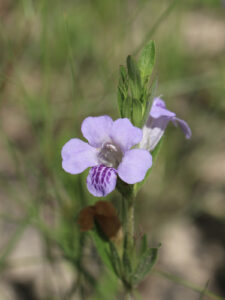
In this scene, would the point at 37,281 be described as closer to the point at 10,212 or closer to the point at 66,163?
the point at 10,212

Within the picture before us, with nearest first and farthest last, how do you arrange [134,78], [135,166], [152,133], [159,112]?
[135,166]
[134,78]
[159,112]
[152,133]

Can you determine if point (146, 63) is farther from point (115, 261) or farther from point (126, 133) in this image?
point (115, 261)

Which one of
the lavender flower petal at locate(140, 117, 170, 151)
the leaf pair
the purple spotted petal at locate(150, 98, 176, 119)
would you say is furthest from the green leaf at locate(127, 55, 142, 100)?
the lavender flower petal at locate(140, 117, 170, 151)

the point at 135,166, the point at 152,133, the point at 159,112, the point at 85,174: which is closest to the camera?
the point at 135,166

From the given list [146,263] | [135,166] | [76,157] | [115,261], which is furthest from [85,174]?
[135,166]

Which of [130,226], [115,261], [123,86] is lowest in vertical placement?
[115,261]

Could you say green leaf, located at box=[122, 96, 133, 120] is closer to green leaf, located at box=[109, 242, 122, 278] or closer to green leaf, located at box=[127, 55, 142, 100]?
green leaf, located at box=[127, 55, 142, 100]
